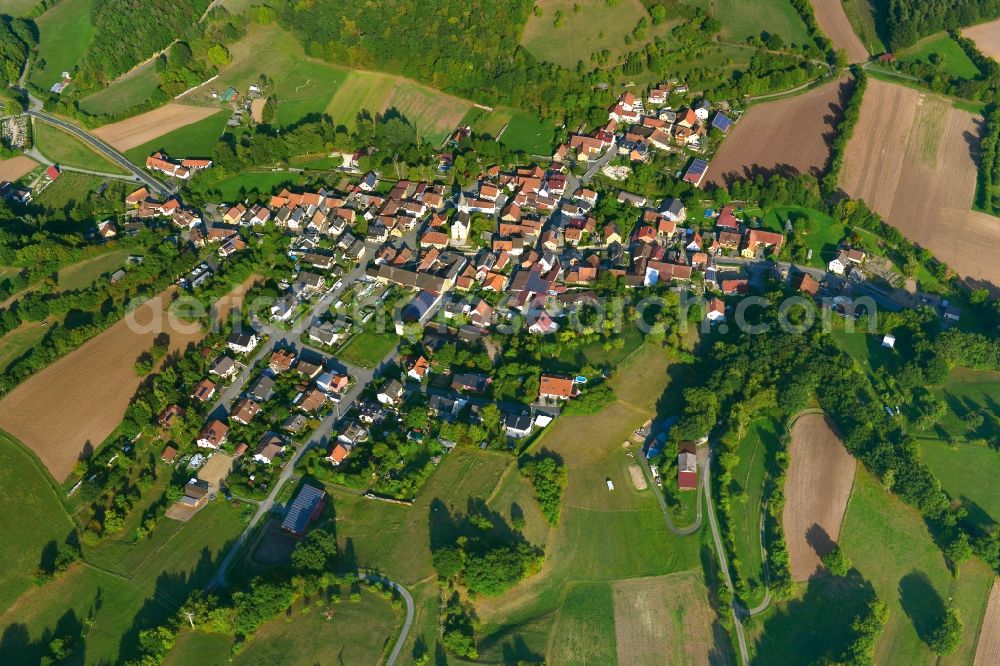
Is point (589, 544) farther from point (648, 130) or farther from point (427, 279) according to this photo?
point (648, 130)

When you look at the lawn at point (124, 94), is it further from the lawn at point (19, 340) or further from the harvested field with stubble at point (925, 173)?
the harvested field with stubble at point (925, 173)

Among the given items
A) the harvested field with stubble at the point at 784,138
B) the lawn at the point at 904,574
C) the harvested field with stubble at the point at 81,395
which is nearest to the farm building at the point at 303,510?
the harvested field with stubble at the point at 81,395

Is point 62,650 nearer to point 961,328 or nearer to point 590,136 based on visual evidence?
point 590,136

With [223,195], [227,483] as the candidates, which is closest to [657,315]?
[227,483]

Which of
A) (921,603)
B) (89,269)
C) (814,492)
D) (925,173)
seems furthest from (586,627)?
(925,173)

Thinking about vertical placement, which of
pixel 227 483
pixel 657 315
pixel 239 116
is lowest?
pixel 227 483

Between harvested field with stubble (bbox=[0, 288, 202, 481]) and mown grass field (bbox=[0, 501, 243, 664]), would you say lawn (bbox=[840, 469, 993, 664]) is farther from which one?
harvested field with stubble (bbox=[0, 288, 202, 481])

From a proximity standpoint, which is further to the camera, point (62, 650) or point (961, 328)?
point (961, 328)
